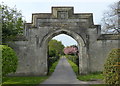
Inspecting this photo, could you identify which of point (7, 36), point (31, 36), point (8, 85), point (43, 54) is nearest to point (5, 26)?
point (7, 36)

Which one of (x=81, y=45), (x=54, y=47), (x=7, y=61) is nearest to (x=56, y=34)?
(x=81, y=45)

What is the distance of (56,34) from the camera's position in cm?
1655

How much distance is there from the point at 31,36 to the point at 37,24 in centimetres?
131

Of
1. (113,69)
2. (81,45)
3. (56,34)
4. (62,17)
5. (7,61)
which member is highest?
(62,17)

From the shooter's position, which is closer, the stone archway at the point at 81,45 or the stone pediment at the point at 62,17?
the stone archway at the point at 81,45

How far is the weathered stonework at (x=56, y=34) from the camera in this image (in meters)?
16.4

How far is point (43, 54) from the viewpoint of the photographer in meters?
16.5

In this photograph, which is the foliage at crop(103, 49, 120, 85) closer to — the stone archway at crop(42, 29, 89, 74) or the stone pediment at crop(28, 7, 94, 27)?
the stone archway at crop(42, 29, 89, 74)

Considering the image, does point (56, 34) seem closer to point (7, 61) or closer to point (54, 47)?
point (7, 61)

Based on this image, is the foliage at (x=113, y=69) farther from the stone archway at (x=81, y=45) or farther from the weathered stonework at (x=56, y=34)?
the weathered stonework at (x=56, y=34)

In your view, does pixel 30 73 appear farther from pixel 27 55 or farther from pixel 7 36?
pixel 7 36

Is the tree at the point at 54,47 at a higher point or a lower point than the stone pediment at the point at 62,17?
lower

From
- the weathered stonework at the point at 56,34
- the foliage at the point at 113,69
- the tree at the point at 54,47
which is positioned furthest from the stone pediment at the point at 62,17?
the tree at the point at 54,47

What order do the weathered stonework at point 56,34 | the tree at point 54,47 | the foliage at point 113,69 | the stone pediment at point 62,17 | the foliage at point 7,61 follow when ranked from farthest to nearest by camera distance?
the tree at point 54,47 < the stone pediment at point 62,17 < the weathered stonework at point 56,34 < the foliage at point 7,61 < the foliage at point 113,69
